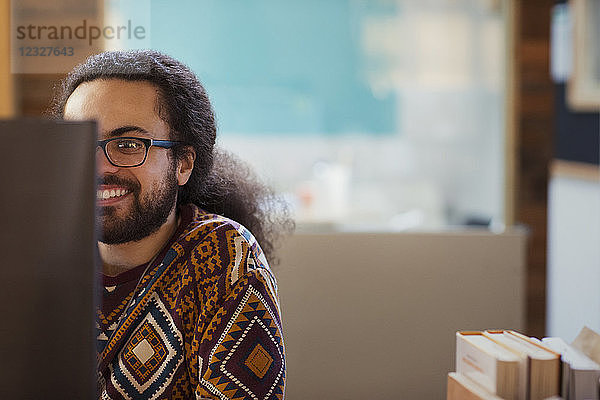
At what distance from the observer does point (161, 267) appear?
4.09 ft

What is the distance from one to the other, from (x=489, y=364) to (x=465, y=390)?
6 centimetres

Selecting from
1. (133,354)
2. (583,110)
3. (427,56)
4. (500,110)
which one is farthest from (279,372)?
(583,110)

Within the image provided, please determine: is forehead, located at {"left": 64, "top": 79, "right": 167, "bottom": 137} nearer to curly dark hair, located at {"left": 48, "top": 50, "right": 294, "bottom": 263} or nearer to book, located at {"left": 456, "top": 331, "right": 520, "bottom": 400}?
curly dark hair, located at {"left": 48, "top": 50, "right": 294, "bottom": 263}

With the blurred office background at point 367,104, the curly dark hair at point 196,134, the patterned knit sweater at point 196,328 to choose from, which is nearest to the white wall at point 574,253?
the blurred office background at point 367,104

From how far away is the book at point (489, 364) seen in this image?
2.93 ft

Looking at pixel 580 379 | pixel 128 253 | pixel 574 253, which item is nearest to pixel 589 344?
pixel 580 379

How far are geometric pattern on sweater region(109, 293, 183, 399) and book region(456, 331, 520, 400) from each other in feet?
1.50

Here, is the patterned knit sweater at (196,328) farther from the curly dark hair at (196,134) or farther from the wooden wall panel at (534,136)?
the wooden wall panel at (534,136)

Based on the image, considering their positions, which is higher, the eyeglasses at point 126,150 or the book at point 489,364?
the eyeglasses at point 126,150

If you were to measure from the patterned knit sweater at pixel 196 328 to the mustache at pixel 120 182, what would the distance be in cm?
12

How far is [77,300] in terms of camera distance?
69 cm

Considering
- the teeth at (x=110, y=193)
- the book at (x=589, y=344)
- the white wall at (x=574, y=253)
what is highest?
the teeth at (x=110, y=193)

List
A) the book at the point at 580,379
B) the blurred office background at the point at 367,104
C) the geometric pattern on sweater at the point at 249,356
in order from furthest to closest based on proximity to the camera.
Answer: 1. the blurred office background at the point at 367,104
2. the geometric pattern on sweater at the point at 249,356
3. the book at the point at 580,379

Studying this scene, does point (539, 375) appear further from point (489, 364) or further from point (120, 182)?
point (120, 182)
